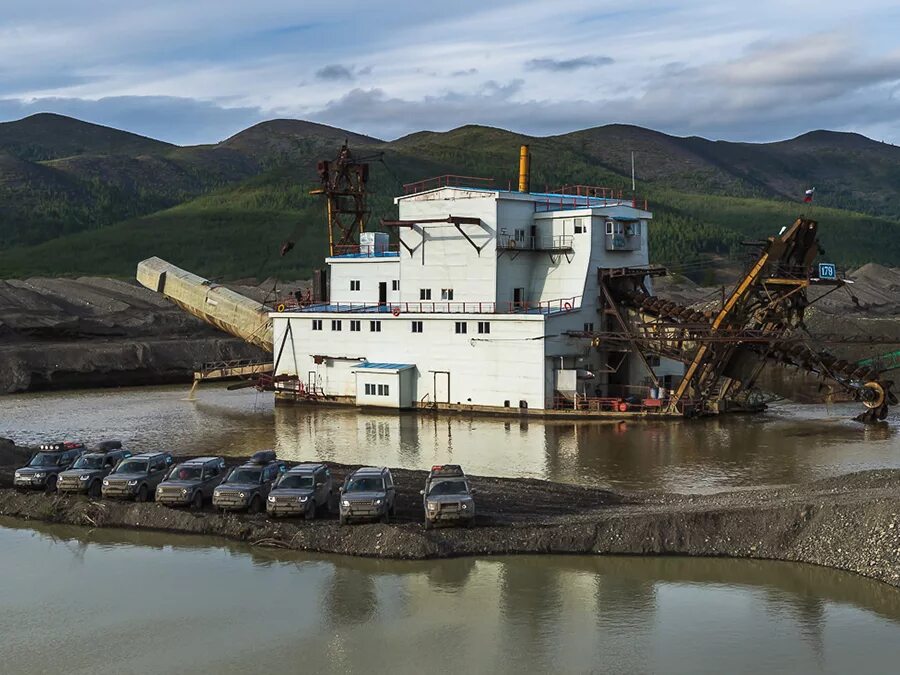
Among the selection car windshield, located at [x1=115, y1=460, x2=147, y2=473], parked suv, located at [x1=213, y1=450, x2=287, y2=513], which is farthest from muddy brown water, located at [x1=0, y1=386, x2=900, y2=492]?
car windshield, located at [x1=115, y1=460, x2=147, y2=473]

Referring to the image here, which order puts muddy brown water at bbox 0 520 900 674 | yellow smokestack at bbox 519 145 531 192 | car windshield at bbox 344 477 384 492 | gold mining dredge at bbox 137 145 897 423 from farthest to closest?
yellow smokestack at bbox 519 145 531 192, gold mining dredge at bbox 137 145 897 423, car windshield at bbox 344 477 384 492, muddy brown water at bbox 0 520 900 674

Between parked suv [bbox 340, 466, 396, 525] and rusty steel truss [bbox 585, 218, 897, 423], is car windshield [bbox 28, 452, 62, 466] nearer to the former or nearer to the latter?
parked suv [bbox 340, 466, 396, 525]

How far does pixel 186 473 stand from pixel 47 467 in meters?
5.05

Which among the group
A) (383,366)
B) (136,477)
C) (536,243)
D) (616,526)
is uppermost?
(536,243)

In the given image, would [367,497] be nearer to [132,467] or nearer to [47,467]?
[132,467]

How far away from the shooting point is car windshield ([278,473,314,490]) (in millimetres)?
26516

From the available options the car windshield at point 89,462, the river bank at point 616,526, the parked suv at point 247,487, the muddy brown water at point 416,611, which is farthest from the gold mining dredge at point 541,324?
the car windshield at point 89,462

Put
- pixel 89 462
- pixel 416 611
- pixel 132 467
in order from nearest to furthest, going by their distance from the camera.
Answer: pixel 416 611 → pixel 132 467 → pixel 89 462

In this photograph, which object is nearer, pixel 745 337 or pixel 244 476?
pixel 244 476

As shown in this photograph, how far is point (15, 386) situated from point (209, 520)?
39682 millimetres

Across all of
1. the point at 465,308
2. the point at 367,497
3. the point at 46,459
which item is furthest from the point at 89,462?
the point at 465,308

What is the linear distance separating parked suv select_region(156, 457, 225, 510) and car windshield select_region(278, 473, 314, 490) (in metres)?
2.44

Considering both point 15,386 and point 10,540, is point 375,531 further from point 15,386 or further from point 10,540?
point 15,386

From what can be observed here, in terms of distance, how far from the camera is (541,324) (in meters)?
45.2
